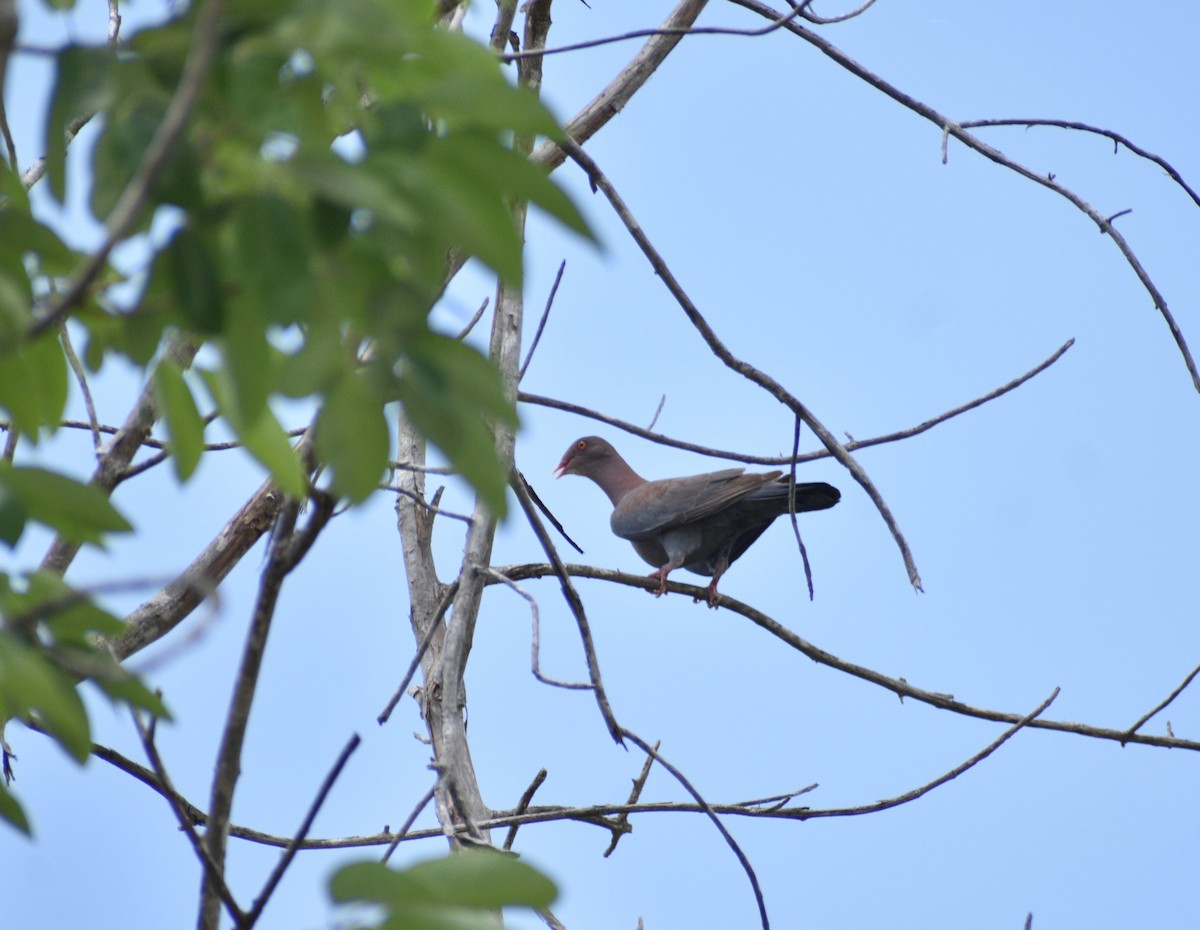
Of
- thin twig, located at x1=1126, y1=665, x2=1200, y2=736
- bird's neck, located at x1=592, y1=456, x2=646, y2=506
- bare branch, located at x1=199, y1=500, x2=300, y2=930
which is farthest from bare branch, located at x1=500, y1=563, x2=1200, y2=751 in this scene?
bird's neck, located at x1=592, y1=456, x2=646, y2=506

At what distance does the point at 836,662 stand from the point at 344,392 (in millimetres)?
3346

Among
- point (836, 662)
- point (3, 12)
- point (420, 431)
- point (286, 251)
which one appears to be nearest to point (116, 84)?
point (3, 12)

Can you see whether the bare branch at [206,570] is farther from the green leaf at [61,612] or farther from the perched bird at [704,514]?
the perched bird at [704,514]

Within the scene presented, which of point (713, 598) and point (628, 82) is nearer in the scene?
point (628, 82)

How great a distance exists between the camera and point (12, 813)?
115cm

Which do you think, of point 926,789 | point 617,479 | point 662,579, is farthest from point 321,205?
point 617,479

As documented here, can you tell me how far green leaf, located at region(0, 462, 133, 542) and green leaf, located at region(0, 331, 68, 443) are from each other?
0.30 ft

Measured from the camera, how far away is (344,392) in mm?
962

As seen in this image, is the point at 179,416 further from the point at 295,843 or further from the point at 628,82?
the point at 628,82

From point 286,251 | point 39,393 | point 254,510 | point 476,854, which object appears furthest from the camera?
point 254,510

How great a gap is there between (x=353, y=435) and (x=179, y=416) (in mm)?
328

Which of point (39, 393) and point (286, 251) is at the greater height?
point (39, 393)

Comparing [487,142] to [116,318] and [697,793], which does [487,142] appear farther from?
[697,793]

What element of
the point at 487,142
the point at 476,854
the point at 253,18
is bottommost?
the point at 476,854
